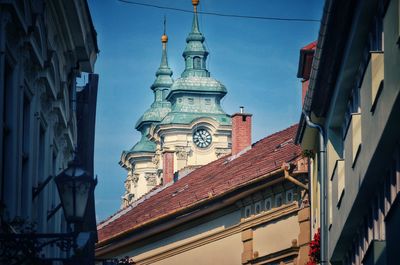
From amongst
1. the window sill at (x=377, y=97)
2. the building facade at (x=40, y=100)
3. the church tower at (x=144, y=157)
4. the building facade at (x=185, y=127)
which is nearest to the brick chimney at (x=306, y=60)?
the building facade at (x=40, y=100)

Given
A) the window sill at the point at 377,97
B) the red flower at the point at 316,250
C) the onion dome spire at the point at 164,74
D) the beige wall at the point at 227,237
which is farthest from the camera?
the onion dome spire at the point at 164,74

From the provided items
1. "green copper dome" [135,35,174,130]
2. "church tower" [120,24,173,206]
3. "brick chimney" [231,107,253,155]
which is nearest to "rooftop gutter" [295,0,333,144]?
"brick chimney" [231,107,253,155]

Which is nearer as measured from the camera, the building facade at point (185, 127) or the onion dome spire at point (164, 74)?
the building facade at point (185, 127)

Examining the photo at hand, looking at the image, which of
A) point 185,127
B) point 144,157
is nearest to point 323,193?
point 185,127

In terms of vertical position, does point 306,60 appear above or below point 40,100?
above

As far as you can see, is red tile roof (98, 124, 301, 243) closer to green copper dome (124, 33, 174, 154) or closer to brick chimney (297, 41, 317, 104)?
brick chimney (297, 41, 317, 104)

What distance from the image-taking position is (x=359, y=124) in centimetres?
1842

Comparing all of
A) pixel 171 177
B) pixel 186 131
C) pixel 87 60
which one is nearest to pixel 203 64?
pixel 186 131

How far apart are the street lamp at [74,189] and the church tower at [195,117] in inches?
3986

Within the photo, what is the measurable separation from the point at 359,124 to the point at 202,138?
102 m

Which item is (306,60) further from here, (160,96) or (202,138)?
(160,96)

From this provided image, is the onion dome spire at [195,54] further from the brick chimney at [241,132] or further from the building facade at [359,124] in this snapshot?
the building facade at [359,124]

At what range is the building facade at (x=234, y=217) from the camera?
33125 millimetres

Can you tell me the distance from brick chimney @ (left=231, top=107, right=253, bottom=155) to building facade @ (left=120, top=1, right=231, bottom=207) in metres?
67.1
